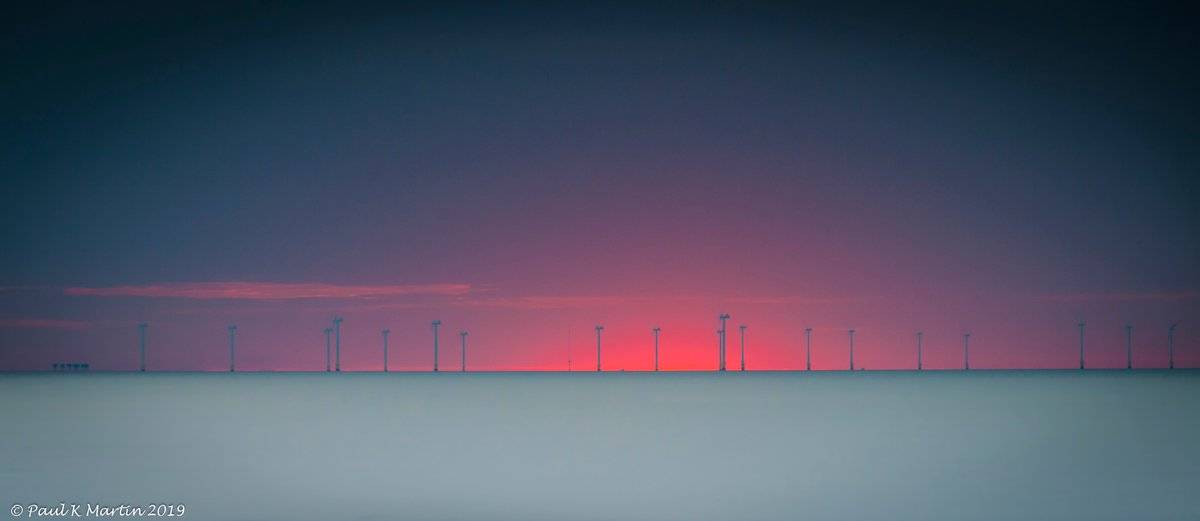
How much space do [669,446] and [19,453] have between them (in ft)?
61.2

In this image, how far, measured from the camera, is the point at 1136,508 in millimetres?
26906

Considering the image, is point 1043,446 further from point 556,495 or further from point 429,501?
point 429,501

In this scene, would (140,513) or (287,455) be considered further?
(287,455)

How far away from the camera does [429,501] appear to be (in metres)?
27.6

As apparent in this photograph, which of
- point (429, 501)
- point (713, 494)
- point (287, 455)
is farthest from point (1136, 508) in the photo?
point (287, 455)

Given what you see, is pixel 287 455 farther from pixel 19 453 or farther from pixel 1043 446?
pixel 1043 446

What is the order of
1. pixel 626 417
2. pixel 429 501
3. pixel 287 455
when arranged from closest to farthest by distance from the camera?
pixel 429 501, pixel 287 455, pixel 626 417

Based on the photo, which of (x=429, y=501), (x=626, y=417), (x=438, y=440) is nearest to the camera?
(x=429, y=501)

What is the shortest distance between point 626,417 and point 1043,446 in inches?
1015

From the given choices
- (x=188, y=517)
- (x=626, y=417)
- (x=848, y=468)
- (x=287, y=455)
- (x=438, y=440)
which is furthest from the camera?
(x=626, y=417)

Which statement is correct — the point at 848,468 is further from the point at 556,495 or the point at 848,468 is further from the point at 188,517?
the point at 188,517

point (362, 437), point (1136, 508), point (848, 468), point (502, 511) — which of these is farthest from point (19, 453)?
point (1136, 508)

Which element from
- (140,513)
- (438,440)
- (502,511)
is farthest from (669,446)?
(140,513)

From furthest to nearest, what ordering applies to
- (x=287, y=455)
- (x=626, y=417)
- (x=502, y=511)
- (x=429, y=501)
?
(x=626, y=417), (x=287, y=455), (x=429, y=501), (x=502, y=511)
